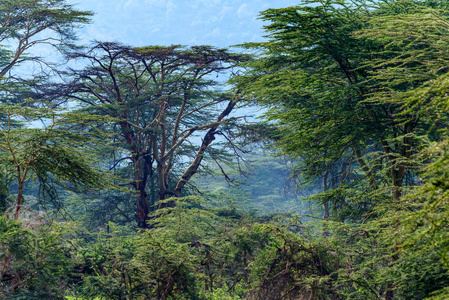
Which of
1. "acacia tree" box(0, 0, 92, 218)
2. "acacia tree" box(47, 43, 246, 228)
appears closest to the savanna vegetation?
"acacia tree" box(47, 43, 246, 228)

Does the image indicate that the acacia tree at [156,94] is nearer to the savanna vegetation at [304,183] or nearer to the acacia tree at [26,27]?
the acacia tree at [26,27]

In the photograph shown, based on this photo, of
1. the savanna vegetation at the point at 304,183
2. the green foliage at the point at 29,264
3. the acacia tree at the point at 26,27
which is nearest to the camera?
the savanna vegetation at the point at 304,183

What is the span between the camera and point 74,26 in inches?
697

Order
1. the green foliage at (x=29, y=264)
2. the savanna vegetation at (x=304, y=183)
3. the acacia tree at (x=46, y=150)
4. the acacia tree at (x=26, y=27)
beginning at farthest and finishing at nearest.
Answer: the acacia tree at (x=26, y=27), the acacia tree at (x=46, y=150), the green foliage at (x=29, y=264), the savanna vegetation at (x=304, y=183)

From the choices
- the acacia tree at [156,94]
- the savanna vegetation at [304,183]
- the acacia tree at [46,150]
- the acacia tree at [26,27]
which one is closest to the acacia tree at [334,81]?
the savanna vegetation at [304,183]

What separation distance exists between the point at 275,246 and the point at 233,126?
32.4ft

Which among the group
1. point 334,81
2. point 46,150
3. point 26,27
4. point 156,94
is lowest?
point 46,150

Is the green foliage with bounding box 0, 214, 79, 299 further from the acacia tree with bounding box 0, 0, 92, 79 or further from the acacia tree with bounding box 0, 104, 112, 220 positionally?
the acacia tree with bounding box 0, 0, 92, 79

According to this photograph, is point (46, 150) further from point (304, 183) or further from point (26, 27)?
point (26, 27)

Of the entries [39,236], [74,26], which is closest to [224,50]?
[74,26]

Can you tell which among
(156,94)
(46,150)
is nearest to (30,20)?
(156,94)

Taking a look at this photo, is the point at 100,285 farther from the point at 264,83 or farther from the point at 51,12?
the point at 51,12


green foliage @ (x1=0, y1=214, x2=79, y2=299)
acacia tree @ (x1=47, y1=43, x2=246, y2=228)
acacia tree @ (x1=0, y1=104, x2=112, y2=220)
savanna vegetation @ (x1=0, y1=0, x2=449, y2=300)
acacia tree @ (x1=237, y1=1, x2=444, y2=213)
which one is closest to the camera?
savanna vegetation @ (x1=0, y1=0, x2=449, y2=300)

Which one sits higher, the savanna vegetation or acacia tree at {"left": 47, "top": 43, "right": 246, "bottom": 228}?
acacia tree at {"left": 47, "top": 43, "right": 246, "bottom": 228}
